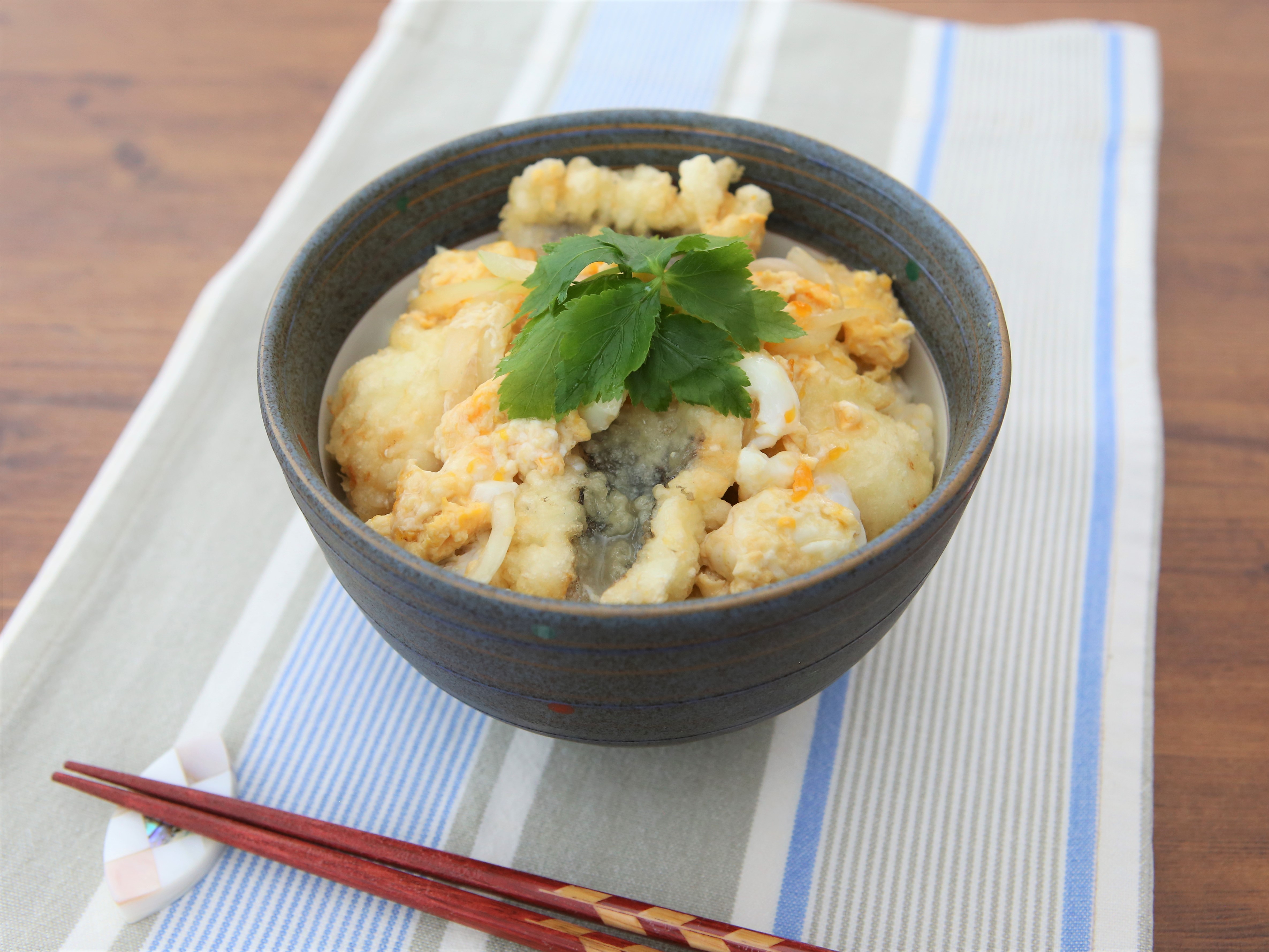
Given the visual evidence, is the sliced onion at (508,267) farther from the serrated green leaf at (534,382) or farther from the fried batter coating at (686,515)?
the fried batter coating at (686,515)

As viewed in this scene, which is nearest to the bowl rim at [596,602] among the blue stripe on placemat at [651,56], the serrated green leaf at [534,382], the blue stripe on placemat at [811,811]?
the serrated green leaf at [534,382]

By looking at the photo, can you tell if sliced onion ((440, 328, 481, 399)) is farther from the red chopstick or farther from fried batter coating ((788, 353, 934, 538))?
the red chopstick

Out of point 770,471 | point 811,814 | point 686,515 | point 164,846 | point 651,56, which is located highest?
point 651,56

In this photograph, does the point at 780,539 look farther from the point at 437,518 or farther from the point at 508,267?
the point at 508,267

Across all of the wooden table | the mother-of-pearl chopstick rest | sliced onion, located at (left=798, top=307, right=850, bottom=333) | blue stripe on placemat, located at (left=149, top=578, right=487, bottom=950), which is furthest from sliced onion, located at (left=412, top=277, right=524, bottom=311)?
the wooden table

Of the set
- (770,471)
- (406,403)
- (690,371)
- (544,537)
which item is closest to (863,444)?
(770,471)
